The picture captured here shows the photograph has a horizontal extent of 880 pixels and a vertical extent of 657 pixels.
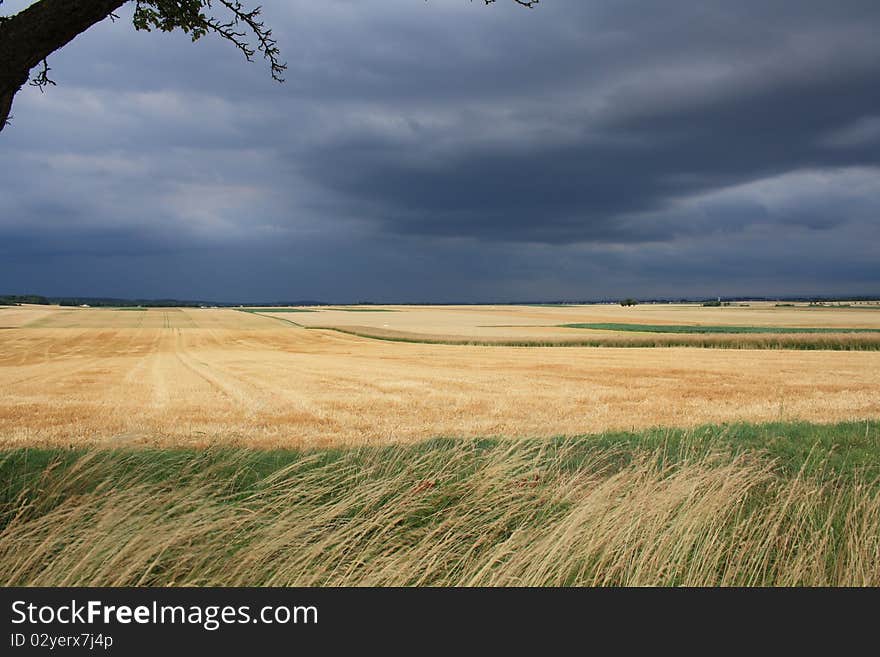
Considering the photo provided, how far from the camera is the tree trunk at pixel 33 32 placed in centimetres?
548

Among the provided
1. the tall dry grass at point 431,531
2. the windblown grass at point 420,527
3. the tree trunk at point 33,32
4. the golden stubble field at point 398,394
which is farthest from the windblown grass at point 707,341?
the tree trunk at point 33,32

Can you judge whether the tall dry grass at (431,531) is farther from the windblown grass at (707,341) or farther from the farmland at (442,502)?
the windblown grass at (707,341)

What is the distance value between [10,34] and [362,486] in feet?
18.7

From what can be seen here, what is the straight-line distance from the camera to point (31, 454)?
9344 mm

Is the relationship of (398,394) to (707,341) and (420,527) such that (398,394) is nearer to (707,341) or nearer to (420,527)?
(420,527)

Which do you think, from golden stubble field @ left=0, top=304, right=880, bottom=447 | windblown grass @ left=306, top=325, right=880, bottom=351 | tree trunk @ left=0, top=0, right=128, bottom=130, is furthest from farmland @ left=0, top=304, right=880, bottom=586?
windblown grass @ left=306, top=325, right=880, bottom=351

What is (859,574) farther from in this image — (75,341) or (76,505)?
(75,341)

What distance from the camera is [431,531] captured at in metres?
6.11

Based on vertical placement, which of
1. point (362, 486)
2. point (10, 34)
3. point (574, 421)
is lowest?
point (574, 421)

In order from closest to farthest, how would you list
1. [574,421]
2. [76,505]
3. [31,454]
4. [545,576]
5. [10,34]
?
[545,576] < [10,34] < [76,505] < [31,454] < [574,421]

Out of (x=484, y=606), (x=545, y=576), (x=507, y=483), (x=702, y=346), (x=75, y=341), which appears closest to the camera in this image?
(x=484, y=606)

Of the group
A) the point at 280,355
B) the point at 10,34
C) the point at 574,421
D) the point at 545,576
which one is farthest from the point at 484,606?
the point at 280,355

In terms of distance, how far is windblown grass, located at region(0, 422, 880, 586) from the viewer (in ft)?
16.9

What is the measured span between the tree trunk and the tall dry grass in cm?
425
